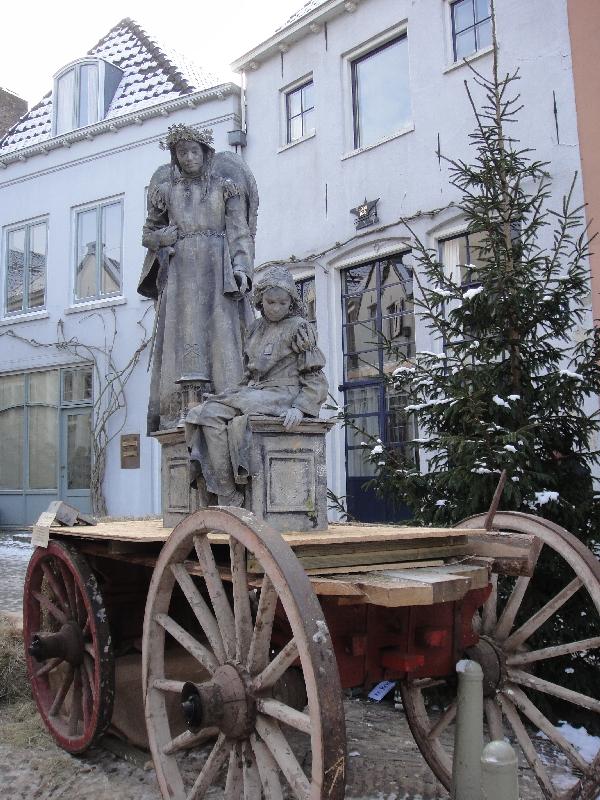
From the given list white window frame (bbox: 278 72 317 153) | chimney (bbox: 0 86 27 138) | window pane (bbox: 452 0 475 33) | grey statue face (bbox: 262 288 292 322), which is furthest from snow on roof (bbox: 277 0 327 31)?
chimney (bbox: 0 86 27 138)

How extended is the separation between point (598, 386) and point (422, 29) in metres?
6.44

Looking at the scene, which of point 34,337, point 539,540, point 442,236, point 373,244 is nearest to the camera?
point 539,540

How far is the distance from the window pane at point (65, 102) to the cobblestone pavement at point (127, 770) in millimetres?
11529

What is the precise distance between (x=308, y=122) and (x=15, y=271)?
20.3 ft

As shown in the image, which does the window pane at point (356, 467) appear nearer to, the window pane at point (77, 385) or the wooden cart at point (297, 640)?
the window pane at point (77, 385)

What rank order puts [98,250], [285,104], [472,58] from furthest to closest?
[98,250] < [285,104] < [472,58]

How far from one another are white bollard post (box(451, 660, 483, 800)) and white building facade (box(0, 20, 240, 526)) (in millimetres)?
8893

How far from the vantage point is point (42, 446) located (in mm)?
13164

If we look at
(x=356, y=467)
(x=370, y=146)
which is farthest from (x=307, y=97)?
(x=356, y=467)

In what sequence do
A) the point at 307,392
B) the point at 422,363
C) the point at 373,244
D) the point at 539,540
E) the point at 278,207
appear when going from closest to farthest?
1. the point at 539,540
2. the point at 307,392
3. the point at 422,363
4. the point at 373,244
5. the point at 278,207

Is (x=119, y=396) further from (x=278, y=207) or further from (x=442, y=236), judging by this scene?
(x=442, y=236)

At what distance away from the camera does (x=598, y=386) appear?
4164 millimetres

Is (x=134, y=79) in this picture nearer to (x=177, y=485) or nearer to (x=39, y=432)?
(x=39, y=432)

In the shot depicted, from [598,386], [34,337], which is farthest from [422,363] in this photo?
[34,337]
